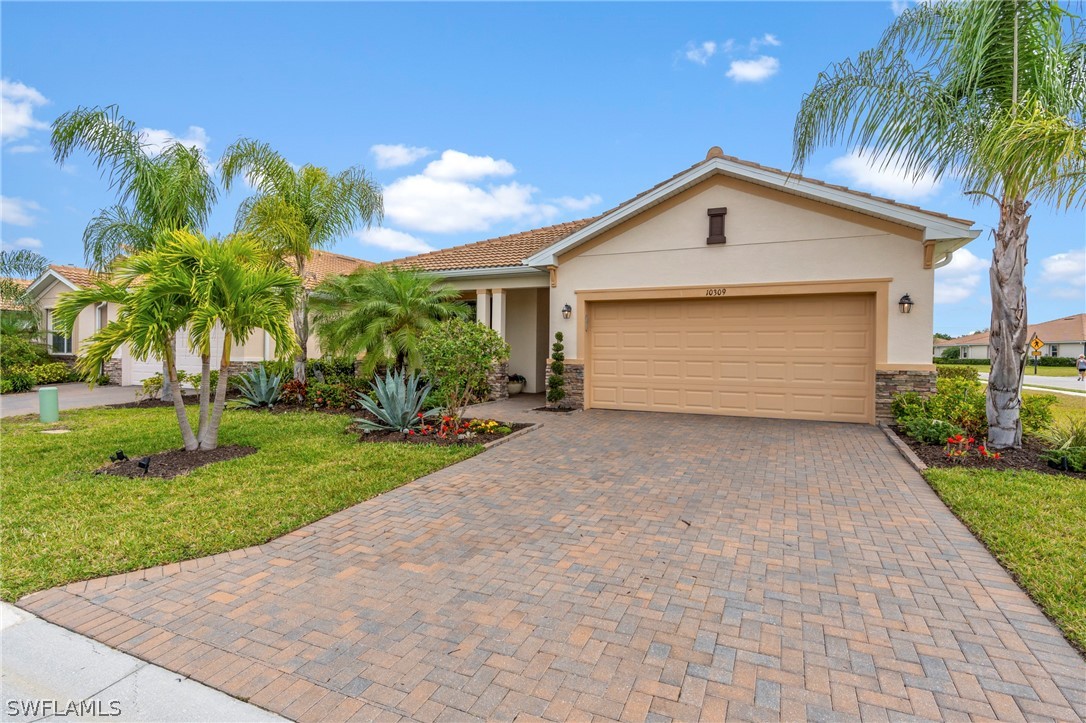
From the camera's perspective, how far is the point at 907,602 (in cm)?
347

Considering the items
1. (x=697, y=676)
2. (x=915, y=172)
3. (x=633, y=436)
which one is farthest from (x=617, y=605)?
(x=915, y=172)

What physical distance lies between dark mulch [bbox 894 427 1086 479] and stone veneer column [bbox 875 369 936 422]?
204cm

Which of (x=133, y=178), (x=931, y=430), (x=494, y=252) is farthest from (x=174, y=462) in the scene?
(x=931, y=430)

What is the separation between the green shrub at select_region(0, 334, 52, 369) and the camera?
17672 millimetres

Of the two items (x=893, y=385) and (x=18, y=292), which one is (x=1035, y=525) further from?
(x=18, y=292)

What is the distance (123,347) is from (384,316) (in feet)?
44.4

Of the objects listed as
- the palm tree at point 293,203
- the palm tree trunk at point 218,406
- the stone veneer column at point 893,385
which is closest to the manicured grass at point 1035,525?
the stone veneer column at point 893,385

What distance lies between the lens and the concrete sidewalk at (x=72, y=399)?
13195mm

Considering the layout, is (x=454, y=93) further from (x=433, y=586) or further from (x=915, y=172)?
(x=433, y=586)

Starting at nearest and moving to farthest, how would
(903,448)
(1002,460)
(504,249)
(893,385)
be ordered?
(1002,460), (903,448), (893,385), (504,249)

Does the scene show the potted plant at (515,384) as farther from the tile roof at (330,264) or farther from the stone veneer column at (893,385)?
the stone veneer column at (893,385)

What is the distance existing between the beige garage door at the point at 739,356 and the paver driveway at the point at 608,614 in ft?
17.0

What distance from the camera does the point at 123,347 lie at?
61.7 ft

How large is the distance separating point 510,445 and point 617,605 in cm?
504
